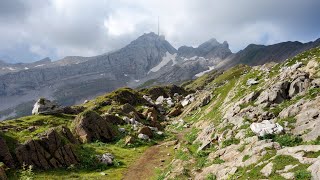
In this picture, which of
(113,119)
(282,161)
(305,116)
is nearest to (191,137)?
(113,119)

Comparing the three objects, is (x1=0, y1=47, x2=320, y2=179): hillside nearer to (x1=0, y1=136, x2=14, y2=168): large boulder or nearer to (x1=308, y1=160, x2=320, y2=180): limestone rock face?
(x1=308, y1=160, x2=320, y2=180): limestone rock face

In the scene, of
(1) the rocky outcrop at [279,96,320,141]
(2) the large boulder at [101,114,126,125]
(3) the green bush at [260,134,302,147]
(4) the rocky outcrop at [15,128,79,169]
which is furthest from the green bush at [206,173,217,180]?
(2) the large boulder at [101,114,126,125]

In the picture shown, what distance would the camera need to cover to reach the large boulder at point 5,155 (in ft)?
140

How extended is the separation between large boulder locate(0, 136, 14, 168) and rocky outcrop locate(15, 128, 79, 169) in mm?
967

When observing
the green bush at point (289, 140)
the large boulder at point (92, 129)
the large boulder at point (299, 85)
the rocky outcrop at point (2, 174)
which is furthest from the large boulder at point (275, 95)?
the rocky outcrop at point (2, 174)

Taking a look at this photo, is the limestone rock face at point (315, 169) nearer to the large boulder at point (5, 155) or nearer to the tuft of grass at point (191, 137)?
the tuft of grass at point (191, 137)

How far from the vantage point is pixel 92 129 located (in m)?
65.9

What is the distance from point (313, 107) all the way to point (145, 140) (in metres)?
33.3

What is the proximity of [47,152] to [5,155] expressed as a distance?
16.6 ft

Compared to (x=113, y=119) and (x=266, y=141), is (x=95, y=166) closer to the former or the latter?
(x=266, y=141)

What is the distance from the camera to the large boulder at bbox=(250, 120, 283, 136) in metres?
37.7

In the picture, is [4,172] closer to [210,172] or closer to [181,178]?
[181,178]

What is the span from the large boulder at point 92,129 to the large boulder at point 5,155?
19712 mm

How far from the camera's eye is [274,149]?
3238 centimetres
